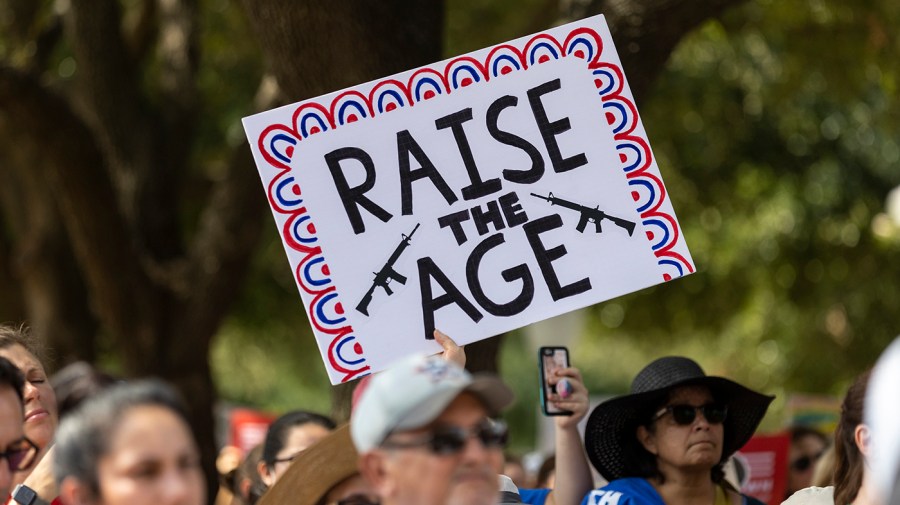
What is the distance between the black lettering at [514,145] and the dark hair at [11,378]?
1759 millimetres

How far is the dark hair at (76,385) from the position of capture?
4.78 m

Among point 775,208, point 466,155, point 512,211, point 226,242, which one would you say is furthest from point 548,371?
point 775,208

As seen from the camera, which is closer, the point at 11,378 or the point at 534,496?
the point at 11,378

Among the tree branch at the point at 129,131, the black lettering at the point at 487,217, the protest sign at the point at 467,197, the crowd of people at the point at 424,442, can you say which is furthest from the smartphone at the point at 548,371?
the tree branch at the point at 129,131

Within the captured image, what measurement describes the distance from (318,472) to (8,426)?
30.7 inches

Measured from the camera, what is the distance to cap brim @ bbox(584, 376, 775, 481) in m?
4.73

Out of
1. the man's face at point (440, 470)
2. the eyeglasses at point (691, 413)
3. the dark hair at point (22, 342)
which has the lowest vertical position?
the eyeglasses at point (691, 413)

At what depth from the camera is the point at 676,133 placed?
41.5ft

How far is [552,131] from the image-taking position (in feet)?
16.0

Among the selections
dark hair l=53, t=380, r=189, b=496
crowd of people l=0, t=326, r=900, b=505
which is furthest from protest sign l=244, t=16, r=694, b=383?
dark hair l=53, t=380, r=189, b=496

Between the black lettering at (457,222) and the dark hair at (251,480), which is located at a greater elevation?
the black lettering at (457,222)

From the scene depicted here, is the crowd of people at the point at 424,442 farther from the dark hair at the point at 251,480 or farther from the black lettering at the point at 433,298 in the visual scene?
the black lettering at the point at 433,298

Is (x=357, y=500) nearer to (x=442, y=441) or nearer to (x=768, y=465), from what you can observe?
(x=442, y=441)

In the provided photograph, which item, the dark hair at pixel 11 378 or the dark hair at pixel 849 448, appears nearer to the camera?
the dark hair at pixel 11 378
